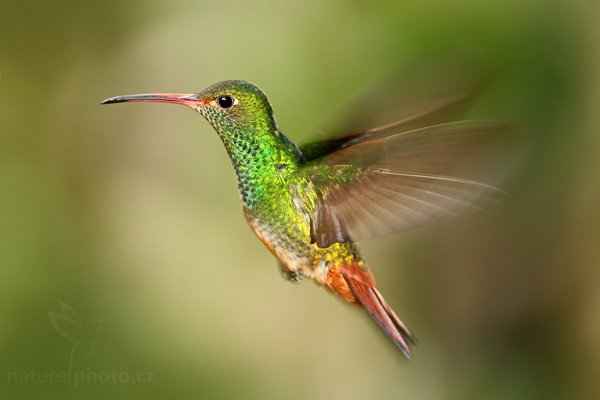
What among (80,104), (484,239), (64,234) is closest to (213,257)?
(64,234)

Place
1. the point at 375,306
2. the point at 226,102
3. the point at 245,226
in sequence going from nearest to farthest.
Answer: the point at 226,102 → the point at 375,306 → the point at 245,226

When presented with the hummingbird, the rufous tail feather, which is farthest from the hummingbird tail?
the hummingbird

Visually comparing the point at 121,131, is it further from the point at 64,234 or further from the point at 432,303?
the point at 432,303

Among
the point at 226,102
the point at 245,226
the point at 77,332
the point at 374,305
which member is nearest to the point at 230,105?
the point at 226,102

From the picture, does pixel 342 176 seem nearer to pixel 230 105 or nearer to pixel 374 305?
pixel 230 105

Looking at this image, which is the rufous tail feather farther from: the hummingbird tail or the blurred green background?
the blurred green background

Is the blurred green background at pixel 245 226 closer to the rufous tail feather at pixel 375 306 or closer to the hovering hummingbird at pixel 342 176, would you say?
the rufous tail feather at pixel 375 306
